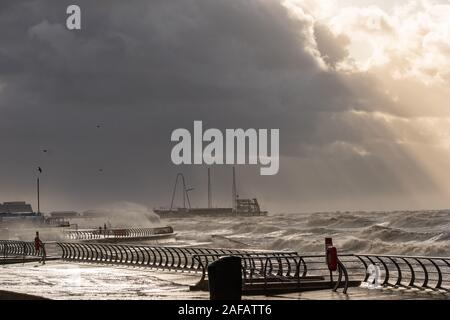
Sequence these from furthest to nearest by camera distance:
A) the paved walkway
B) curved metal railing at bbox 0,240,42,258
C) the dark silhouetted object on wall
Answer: curved metal railing at bbox 0,240,42,258
the paved walkway
the dark silhouetted object on wall

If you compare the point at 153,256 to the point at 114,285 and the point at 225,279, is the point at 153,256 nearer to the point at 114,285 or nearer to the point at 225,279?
the point at 114,285

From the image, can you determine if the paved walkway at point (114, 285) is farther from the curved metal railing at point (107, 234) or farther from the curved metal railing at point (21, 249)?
the curved metal railing at point (107, 234)

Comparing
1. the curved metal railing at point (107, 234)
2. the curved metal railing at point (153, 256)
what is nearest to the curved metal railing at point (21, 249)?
the curved metal railing at point (153, 256)

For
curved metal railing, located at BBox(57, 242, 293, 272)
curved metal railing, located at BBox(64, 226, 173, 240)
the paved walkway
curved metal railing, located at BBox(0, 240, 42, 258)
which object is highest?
curved metal railing, located at BBox(64, 226, 173, 240)

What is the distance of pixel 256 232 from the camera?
453 ft

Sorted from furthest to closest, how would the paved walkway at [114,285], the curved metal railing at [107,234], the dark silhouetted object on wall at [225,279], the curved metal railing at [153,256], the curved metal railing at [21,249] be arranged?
the curved metal railing at [107,234] → the curved metal railing at [21,249] → the curved metal railing at [153,256] → the paved walkway at [114,285] → the dark silhouetted object on wall at [225,279]

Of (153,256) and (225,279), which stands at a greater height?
(153,256)

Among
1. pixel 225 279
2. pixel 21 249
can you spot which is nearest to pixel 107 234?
pixel 21 249

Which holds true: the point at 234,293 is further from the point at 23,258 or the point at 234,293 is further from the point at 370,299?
the point at 23,258

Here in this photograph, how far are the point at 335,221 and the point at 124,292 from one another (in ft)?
382

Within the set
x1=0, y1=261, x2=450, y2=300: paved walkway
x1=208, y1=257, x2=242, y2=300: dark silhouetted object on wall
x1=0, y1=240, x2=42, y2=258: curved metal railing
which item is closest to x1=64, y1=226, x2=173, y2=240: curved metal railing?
x1=0, y1=240, x2=42, y2=258: curved metal railing

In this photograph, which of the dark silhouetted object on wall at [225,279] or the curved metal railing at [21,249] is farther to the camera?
the curved metal railing at [21,249]

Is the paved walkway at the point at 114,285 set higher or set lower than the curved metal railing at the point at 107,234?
lower

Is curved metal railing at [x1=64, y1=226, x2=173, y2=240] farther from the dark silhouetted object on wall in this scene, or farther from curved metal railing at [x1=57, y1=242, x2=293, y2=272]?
the dark silhouetted object on wall
